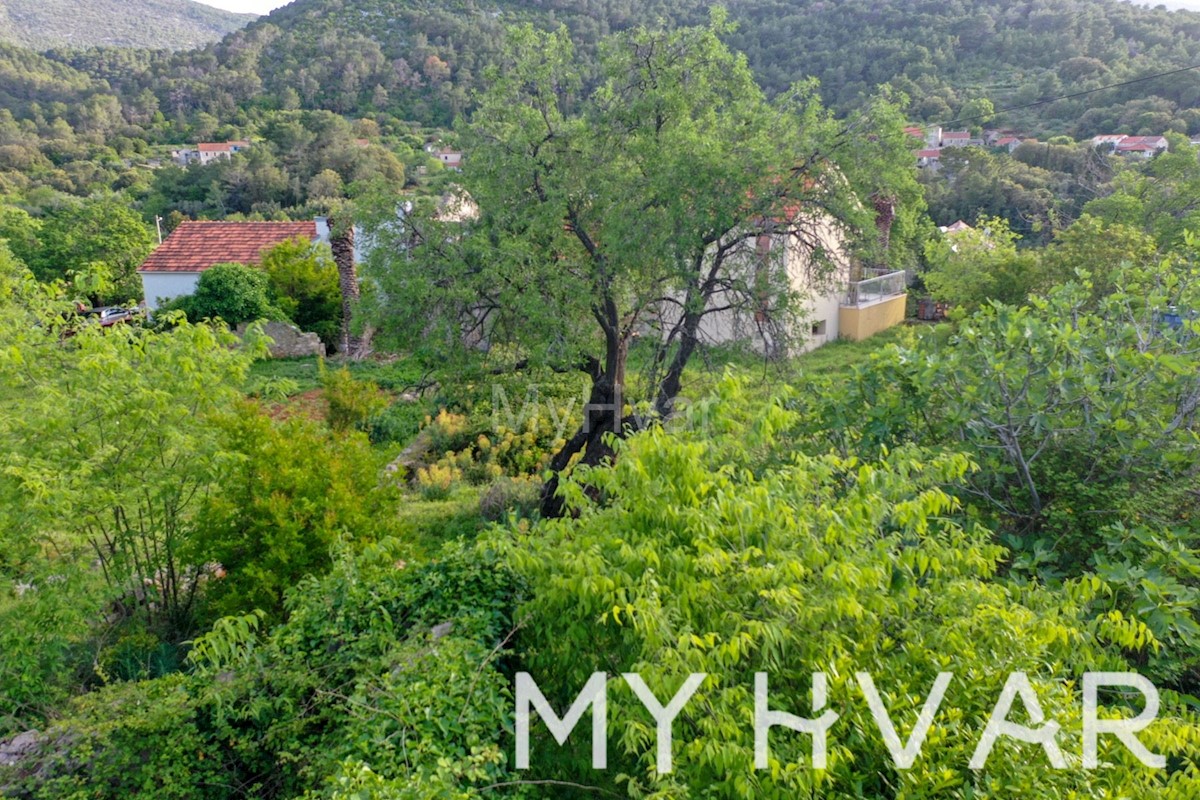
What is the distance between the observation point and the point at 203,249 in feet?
82.6

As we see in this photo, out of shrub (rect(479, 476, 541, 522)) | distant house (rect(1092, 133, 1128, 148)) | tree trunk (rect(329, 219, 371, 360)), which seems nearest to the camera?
shrub (rect(479, 476, 541, 522))

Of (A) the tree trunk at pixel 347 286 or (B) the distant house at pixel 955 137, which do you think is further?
(B) the distant house at pixel 955 137

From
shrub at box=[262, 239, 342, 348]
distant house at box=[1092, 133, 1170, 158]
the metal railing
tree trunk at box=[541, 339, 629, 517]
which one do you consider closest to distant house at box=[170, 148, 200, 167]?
shrub at box=[262, 239, 342, 348]

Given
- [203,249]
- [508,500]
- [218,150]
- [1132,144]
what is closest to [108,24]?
[218,150]

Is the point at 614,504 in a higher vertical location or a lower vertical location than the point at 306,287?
lower

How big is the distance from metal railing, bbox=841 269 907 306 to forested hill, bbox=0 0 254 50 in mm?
96676

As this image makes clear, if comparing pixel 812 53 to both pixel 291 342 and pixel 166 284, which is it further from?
pixel 166 284

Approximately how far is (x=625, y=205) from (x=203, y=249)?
2193cm

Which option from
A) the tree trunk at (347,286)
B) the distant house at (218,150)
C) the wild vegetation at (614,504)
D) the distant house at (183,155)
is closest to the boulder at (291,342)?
the tree trunk at (347,286)

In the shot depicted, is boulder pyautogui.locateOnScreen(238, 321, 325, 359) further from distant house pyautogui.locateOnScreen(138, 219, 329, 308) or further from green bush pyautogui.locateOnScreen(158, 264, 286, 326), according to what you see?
distant house pyautogui.locateOnScreen(138, 219, 329, 308)

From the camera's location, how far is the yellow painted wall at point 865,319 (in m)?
21.0

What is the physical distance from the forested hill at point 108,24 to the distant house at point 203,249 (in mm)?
80208

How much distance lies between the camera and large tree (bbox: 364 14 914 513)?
27.1ft

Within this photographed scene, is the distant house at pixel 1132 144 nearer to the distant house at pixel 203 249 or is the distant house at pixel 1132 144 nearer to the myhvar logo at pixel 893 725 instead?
the distant house at pixel 203 249
